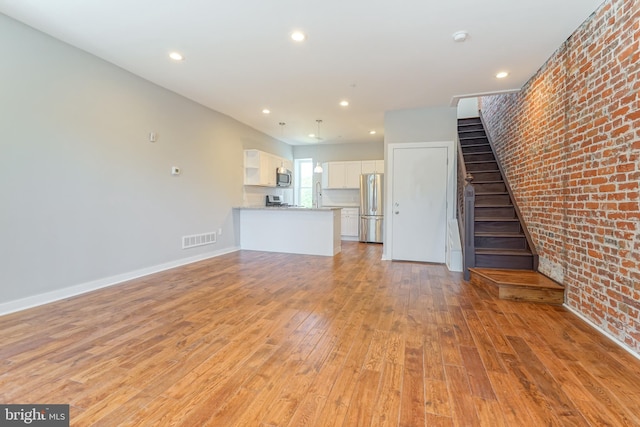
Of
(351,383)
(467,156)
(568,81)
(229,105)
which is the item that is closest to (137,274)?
(229,105)

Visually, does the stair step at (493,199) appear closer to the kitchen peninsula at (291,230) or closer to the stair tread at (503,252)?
the stair tread at (503,252)

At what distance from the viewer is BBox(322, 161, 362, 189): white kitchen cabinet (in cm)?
764

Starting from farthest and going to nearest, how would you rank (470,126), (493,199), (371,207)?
(371,207), (470,126), (493,199)

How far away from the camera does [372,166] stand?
293 inches

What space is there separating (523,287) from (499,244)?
109 centimetres

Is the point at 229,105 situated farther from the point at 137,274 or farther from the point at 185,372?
the point at 185,372

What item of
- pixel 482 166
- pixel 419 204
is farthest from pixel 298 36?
pixel 482 166

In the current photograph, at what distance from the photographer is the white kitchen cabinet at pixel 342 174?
764 cm

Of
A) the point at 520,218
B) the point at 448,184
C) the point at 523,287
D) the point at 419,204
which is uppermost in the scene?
the point at 448,184

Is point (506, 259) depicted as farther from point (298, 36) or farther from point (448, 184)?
point (298, 36)

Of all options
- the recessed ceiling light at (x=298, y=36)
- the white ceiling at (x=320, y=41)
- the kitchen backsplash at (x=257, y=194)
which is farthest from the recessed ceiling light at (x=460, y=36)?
the kitchen backsplash at (x=257, y=194)

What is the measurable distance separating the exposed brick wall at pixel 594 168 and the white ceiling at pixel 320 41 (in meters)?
0.33

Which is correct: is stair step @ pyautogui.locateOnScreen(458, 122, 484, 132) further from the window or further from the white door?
the window

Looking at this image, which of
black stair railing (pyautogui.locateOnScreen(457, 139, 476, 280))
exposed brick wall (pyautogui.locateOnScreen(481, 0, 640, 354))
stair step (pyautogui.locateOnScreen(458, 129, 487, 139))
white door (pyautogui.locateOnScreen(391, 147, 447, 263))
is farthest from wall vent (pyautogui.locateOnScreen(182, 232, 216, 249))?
stair step (pyautogui.locateOnScreen(458, 129, 487, 139))
